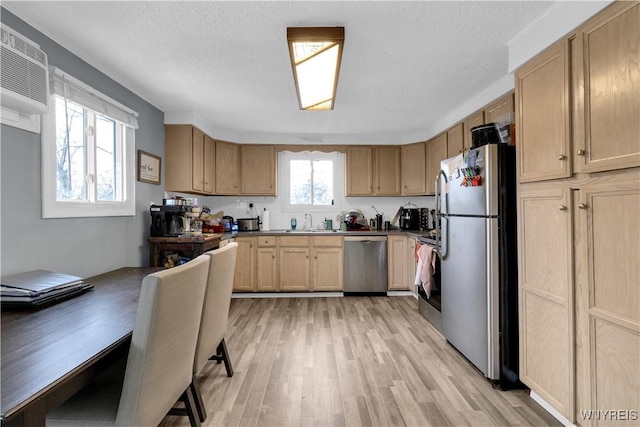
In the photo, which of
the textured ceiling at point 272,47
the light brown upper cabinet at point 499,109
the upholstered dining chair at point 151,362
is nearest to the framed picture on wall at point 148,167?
the textured ceiling at point 272,47

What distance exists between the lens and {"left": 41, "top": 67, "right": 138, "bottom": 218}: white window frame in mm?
1946

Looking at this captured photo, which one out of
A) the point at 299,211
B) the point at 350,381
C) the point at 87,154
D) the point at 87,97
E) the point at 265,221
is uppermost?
the point at 87,97

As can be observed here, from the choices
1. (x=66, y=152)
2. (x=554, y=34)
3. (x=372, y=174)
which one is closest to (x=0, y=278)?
(x=66, y=152)

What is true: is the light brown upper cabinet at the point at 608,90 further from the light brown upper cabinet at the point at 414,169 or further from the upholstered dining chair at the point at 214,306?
the light brown upper cabinet at the point at 414,169

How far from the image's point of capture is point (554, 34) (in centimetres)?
170

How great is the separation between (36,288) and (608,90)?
2.80 metres

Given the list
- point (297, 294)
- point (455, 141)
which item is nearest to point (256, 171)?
point (297, 294)

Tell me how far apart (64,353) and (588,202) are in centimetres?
224

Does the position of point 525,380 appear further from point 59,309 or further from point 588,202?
point 59,309

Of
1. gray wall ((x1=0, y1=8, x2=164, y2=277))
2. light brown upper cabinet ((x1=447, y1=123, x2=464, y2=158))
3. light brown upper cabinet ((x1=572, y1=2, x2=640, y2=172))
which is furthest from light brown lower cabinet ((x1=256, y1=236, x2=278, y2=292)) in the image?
light brown upper cabinet ((x1=572, y1=2, x2=640, y2=172))

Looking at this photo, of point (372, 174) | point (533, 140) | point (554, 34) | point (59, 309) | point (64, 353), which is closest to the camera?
point (64, 353)

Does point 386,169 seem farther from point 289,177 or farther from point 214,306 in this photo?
point 214,306

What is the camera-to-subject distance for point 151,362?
1.08m

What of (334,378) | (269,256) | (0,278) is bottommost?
(334,378)
